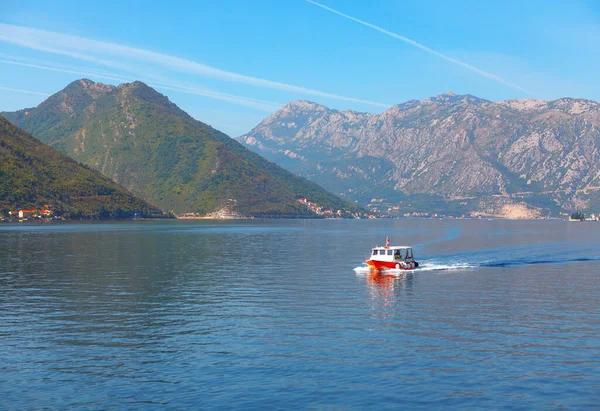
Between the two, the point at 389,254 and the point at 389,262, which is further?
the point at 389,254

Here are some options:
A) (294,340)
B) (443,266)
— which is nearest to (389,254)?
(443,266)

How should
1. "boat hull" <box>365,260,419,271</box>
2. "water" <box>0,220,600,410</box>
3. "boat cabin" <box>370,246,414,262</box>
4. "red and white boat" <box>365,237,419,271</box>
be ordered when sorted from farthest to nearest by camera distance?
"boat cabin" <box>370,246,414,262</box> → "red and white boat" <box>365,237,419,271</box> → "boat hull" <box>365,260,419,271</box> → "water" <box>0,220,600,410</box>

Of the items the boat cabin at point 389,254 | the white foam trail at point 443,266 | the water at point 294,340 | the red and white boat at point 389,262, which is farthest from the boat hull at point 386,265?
the water at point 294,340

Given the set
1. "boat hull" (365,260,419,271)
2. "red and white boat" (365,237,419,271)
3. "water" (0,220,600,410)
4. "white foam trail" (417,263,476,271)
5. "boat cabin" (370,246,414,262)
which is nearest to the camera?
"water" (0,220,600,410)

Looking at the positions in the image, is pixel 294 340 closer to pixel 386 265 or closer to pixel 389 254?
pixel 386 265

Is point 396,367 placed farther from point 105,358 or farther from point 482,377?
point 105,358

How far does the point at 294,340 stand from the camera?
52656mm

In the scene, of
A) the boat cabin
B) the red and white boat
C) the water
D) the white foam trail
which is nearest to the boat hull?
the red and white boat

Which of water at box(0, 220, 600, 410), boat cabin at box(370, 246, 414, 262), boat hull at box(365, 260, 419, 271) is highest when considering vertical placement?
boat cabin at box(370, 246, 414, 262)

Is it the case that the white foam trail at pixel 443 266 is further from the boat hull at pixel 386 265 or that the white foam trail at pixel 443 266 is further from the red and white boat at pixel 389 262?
the boat hull at pixel 386 265

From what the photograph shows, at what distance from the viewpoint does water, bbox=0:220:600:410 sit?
38.8 m

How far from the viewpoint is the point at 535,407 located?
121 feet

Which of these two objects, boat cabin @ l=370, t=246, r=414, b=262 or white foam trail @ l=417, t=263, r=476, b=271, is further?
white foam trail @ l=417, t=263, r=476, b=271

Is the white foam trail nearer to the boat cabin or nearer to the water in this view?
the boat cabin
